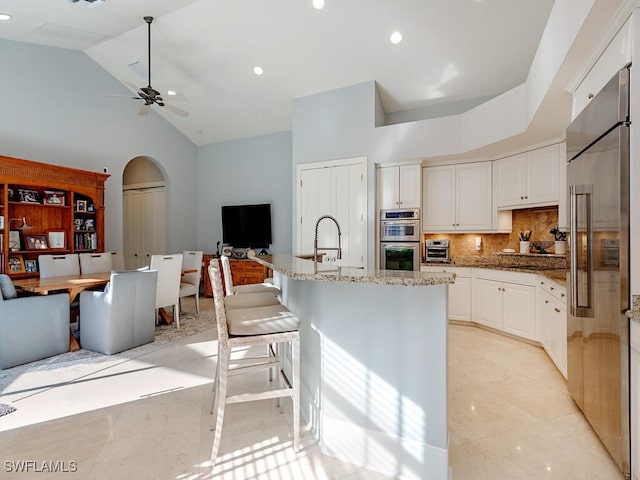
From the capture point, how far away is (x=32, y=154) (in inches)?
193

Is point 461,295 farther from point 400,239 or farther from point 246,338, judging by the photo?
point 246,338

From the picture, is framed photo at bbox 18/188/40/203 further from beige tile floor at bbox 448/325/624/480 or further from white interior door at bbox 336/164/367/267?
beige tile floor at bbox 448/325/624/480

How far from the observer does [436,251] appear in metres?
5.11

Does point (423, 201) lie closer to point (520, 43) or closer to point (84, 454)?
point (520, 43)

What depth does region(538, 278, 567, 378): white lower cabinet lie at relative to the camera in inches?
118

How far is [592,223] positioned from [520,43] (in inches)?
117

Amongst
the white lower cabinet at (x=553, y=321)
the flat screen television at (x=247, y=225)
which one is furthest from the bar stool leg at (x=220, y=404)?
the flat screen television at (x=247, y=225)

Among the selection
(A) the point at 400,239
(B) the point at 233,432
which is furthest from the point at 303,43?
(B) the point at 233,432

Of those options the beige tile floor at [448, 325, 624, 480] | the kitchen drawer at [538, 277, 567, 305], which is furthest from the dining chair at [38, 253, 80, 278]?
the kitchen drawer at [538, 277, 567, 305]

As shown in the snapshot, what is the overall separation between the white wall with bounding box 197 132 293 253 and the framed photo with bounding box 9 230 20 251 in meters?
3.22

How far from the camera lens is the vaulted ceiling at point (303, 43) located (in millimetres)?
3863

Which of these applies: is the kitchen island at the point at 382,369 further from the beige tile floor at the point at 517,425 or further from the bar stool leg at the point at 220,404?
the bar stool leg at the point at 220,404

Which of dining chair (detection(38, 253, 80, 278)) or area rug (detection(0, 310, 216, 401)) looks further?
dining chair (detection(38, 253, 80, 278))

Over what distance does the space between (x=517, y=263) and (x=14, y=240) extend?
22.4ft
